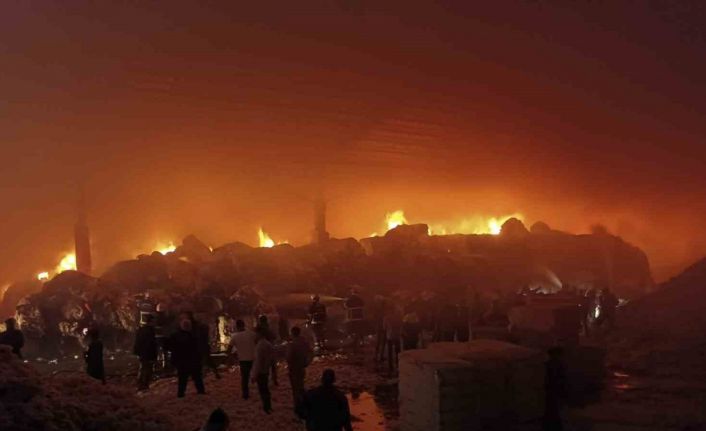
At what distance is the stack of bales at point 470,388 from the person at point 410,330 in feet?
14.1

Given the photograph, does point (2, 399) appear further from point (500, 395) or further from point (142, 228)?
point (142, 228)

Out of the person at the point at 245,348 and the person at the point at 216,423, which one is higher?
the person at the point at 216,423

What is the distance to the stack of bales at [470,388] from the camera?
25.1 feet

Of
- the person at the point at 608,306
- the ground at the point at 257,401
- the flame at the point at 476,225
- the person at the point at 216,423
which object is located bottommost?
the ground at the point at 257,401

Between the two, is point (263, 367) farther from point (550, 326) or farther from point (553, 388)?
point (550, 326)

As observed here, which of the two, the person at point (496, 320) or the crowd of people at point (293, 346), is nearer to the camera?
the crowd of people at point (293, 346)

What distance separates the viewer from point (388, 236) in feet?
141

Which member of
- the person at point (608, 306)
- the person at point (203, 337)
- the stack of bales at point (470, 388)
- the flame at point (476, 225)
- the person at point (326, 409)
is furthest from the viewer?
the flame at point (476, 225)

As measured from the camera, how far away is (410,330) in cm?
1340

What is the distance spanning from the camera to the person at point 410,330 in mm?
13359

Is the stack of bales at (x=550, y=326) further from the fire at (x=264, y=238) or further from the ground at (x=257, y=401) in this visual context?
the fire at (x=264, y=238)

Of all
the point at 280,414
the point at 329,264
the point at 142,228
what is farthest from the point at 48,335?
the point at 142,228

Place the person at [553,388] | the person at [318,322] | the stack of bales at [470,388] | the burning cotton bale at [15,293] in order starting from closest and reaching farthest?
1. the stack of bales at [470,388]
2. the person at [553,388]
3. the person at [318,322]
4. the burning cotton bale at [15,293]

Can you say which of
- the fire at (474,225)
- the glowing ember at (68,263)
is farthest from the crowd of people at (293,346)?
the fire at (474,225)
